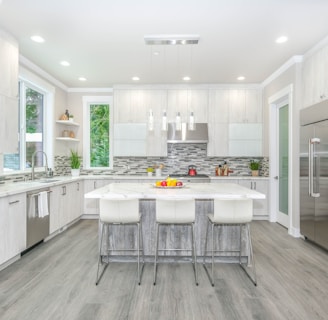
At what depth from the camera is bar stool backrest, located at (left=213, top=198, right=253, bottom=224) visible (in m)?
2.85

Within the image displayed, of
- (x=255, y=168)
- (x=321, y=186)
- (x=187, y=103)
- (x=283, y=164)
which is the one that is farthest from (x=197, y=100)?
(x=321, y=186)

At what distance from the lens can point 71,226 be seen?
17.1ft

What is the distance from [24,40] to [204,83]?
3.54 meters

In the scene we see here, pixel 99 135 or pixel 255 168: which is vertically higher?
pixel 99 135

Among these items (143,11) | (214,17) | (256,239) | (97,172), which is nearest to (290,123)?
(256,239)

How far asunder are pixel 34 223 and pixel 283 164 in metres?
4.33

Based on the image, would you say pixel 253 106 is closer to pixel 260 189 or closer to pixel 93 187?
pixel 260 189

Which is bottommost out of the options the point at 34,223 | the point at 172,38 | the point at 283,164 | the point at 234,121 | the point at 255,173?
the point at 34,223

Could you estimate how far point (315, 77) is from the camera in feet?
13.1

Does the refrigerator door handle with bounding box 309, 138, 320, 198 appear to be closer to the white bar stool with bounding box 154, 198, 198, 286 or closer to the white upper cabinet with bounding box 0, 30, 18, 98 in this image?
the white bar stool with bounding box 154, 198, 198, 286

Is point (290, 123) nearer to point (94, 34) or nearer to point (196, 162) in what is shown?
point (196, 162)

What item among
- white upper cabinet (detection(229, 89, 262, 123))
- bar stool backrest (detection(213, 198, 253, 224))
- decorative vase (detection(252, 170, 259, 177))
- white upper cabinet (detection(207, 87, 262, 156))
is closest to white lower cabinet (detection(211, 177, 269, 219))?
decorative vase (detection(252, 170, 259, 177))

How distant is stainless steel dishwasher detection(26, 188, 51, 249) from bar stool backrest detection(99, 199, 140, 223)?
51.7 inches

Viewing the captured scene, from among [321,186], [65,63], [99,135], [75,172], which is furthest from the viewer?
[99,135]
